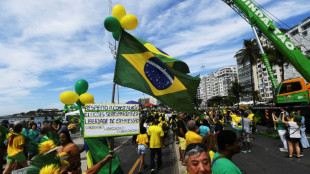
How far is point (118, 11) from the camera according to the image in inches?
136

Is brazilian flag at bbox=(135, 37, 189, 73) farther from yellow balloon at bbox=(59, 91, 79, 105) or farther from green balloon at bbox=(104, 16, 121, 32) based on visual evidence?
yellow balloon at bbox=(59, 91, 79, 105)

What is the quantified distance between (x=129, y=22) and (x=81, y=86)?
213cm

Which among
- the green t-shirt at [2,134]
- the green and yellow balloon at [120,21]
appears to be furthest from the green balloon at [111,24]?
the green t-shirt at [2,134]

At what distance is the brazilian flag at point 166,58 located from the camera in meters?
4.95

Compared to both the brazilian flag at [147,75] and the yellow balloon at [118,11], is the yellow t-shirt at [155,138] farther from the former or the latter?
the yellow balloon at [118,11]

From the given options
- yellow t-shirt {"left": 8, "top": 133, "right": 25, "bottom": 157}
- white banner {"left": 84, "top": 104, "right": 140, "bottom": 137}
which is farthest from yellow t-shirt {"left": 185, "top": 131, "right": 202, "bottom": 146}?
yellow t-shirt {"left": 8, "top": 133, "right": 25, "bottom": 157}

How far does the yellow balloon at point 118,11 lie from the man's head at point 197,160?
2.76 m

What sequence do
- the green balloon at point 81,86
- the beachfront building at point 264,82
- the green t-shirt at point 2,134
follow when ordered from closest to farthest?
the green balloon at point 81,86
the green t-shirt at point 2,134
the beachfront building at point 264,82

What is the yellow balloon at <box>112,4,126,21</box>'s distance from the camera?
3406mm

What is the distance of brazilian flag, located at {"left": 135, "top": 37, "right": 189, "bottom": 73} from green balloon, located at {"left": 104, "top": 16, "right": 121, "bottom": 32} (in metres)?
1.51

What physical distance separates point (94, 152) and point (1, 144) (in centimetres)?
434

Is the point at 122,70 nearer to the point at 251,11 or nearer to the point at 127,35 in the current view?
the point at 127,35

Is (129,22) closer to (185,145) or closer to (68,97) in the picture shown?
(68,97)

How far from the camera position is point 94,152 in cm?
360
